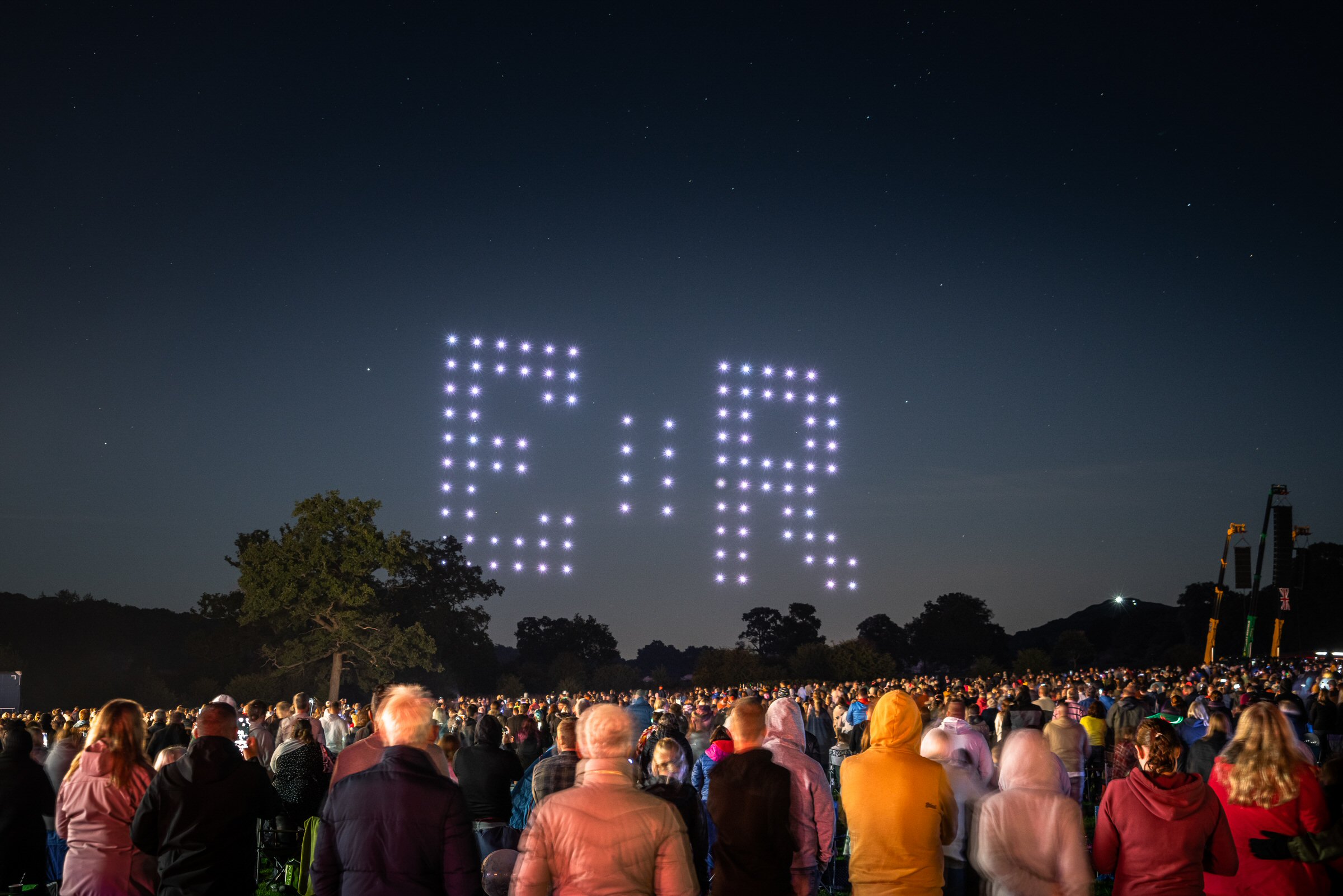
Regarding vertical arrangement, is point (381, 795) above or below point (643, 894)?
above

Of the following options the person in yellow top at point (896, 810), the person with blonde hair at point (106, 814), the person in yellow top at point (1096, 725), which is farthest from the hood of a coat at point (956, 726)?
the person in yellow top at point (1096, 725)

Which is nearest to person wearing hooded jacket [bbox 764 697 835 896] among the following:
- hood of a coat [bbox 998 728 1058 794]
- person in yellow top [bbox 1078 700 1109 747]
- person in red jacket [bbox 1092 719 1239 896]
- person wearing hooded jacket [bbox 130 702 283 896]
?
hood of a coat [bbox 998 728 1058 794]

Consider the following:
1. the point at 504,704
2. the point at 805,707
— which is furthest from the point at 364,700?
the point at 805,707

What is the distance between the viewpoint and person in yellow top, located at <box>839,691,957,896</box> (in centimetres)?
428

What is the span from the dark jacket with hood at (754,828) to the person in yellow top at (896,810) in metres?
0.31

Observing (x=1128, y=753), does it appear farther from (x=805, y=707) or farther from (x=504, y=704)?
(x=504, y=704)

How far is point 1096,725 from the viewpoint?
41.6 feet

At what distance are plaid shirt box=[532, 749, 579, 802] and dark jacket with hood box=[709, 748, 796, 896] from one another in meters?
1.44

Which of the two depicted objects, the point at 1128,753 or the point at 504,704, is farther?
the point at 504,704

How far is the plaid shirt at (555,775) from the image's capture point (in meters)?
5.91

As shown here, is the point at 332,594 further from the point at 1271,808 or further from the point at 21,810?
the point at 1271,808

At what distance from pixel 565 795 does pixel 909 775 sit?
1826 mm

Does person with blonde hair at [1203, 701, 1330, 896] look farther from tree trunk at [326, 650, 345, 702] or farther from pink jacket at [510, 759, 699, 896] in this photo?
tree trunk at [326, 650, 345, 702]

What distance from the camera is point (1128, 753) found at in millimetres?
8094
